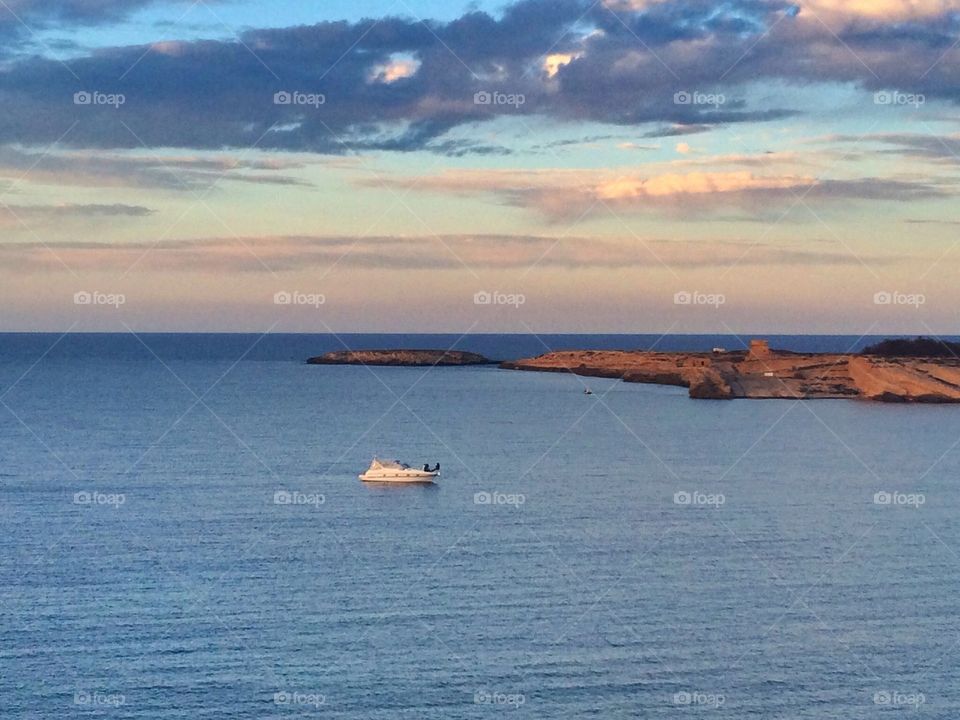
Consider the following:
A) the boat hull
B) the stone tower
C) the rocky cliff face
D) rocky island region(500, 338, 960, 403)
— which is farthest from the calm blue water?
the stone tower

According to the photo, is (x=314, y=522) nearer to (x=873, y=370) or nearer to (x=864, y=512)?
(x=864, y=512)

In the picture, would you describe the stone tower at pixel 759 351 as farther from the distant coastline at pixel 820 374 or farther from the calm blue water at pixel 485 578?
the calm blue water at pixel 485 578

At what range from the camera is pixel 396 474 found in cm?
6269

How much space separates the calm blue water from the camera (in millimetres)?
31953

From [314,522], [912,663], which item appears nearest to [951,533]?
[912,663]

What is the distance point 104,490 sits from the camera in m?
61.2

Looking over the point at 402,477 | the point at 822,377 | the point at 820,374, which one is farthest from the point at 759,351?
the point at 402,477

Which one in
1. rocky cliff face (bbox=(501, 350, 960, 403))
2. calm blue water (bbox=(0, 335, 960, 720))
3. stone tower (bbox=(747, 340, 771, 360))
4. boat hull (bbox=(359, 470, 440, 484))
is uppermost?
stone tower (bbox=(747, 340, 771, 360))

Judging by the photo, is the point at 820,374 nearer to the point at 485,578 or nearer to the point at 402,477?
the point at 402,477

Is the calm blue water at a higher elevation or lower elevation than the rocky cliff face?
lower

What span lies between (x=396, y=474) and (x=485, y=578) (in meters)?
21.5

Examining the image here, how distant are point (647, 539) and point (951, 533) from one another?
442 inches

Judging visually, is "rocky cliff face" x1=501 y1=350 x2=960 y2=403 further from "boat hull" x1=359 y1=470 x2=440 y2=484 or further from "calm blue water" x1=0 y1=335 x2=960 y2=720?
Answer: "boat hull" x1=359 y1=470 x2=440 y2=484

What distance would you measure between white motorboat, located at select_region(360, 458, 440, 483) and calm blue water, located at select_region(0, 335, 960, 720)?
0.98 m
